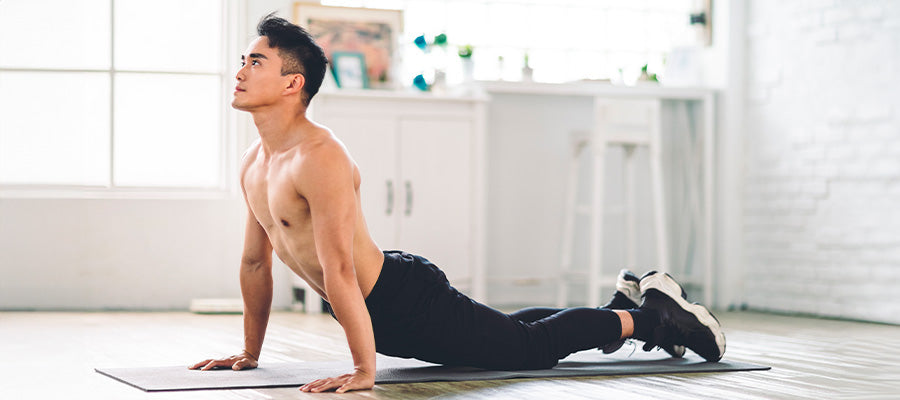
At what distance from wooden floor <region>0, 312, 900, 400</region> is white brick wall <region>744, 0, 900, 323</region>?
10.2 inches

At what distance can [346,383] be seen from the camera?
104 inches

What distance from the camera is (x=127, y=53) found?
5879 mm

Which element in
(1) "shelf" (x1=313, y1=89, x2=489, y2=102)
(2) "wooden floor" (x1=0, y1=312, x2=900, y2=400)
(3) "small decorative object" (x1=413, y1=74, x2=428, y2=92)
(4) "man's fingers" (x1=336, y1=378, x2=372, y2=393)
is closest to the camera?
(4) "man's fingers" (x1=336, y1=378, x2=372, y2=393)

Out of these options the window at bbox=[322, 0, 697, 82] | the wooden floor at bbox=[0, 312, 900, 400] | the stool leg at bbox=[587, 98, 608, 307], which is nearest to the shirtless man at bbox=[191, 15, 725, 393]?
the wooden floor at bbox=[0, 312, 900, 400]

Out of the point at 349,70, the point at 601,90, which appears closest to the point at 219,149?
the point at 349,70

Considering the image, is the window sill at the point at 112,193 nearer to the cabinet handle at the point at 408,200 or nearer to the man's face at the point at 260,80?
the cabinet handle at the point at 408,200

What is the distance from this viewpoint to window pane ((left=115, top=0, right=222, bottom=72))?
5.88m

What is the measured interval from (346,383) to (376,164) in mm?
3030

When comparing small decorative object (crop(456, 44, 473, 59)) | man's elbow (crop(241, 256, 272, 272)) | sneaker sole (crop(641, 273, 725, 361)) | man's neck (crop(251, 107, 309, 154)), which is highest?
small decorative object (crop(456, 44, 473, 59))

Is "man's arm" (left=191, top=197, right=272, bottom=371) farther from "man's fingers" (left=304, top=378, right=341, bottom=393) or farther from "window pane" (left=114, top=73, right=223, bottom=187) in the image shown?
"window pane" (left=114, top=73, right=223, bottom=187)

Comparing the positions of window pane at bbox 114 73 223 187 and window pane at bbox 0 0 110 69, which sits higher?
window pane at bbox 0 0 110 69

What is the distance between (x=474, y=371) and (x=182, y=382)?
2.70 ft

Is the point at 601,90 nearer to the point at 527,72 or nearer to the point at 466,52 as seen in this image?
the point at 527,72

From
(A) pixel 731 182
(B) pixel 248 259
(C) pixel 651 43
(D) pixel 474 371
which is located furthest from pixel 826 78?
(B) pixel 248 259
